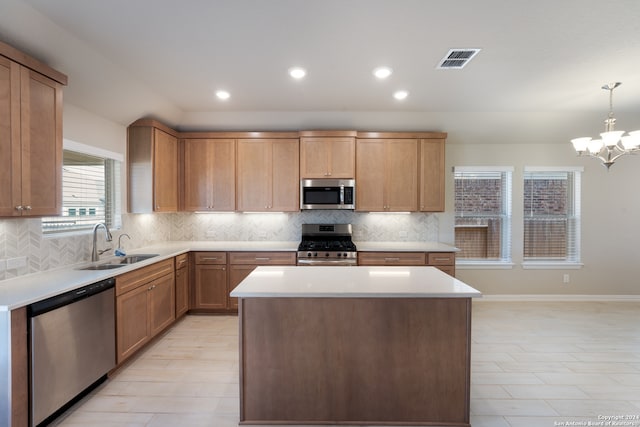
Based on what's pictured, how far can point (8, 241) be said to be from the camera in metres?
2.30

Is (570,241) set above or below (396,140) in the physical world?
below

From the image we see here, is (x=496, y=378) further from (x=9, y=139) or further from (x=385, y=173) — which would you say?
(x=9, y=139)

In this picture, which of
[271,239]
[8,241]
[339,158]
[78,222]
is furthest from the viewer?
[271,239]

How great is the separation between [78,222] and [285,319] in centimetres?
250

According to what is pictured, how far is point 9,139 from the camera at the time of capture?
195cm

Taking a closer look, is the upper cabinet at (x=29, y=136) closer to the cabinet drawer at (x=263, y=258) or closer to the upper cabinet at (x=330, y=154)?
the cabinet drawer at (x=263, y=258)

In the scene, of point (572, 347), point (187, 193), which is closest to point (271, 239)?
point (187, 193)

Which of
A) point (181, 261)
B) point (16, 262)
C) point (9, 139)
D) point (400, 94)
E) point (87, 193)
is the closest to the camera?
point (9, 139)

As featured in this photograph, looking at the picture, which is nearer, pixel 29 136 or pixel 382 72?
pixel 29 136

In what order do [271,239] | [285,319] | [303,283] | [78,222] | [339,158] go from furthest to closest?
1. [271,239]
2. [339,158]
3. [78,222]
4. [303,283]
5. [285,319]

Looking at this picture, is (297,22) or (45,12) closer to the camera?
(45,12)

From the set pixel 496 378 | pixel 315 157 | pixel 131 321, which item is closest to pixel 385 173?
pixel 315 157

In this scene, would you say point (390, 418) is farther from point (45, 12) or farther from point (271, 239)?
point (45, 12)

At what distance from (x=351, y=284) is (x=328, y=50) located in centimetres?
191
